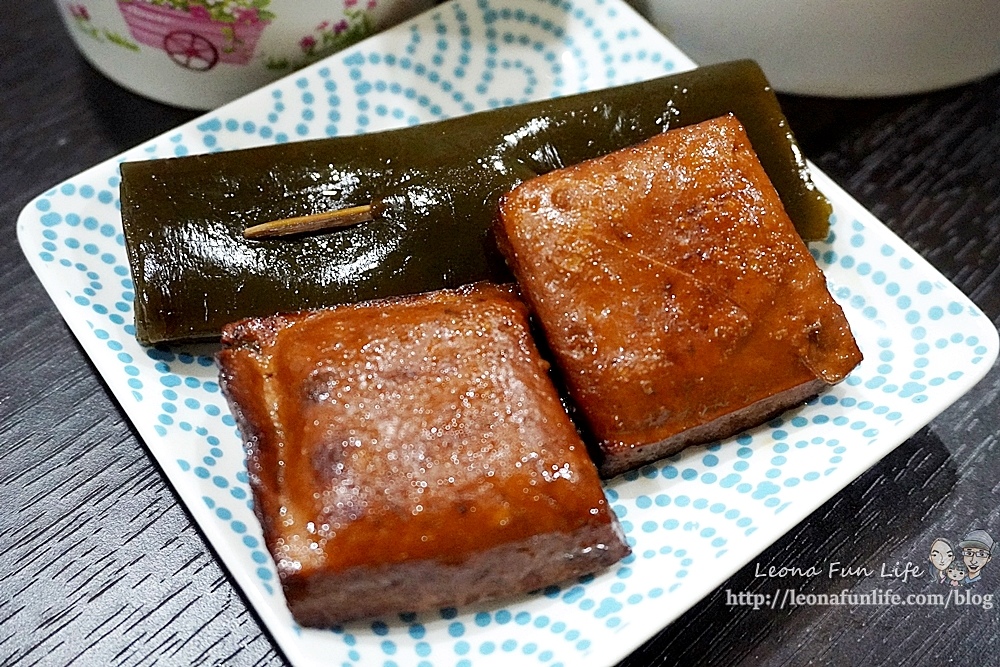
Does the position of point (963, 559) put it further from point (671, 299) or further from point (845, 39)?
point (845, 39)

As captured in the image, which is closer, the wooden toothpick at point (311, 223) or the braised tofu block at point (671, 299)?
the braised tofu block at point (671, 299)

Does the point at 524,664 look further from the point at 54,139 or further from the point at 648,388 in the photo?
the point at 54,139

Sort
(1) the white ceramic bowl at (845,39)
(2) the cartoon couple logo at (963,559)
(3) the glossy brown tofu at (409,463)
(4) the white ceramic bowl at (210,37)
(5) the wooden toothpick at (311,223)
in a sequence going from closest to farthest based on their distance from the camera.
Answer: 1. (3) the glossy brown tofu at (409,463)
2. (2) the cartoon couple logo at (963,559)
3. (5) the wooden toothpick at (311,223)
4. (4) the white ceramic bowl at (210,37)
5. (1) the white ceramic bowl at (845,39)

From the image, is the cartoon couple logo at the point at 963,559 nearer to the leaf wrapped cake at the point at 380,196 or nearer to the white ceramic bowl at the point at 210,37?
the leaf wrapped cake at the point at 380,196

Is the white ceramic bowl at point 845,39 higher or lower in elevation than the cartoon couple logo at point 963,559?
higher

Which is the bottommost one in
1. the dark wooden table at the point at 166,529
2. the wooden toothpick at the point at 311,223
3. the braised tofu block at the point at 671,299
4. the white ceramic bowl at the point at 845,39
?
the dark wooden table at the point at 166,529

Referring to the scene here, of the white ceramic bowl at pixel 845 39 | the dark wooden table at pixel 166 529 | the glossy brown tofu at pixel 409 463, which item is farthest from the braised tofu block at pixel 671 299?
the white ceramic bowl at pixel 845 39

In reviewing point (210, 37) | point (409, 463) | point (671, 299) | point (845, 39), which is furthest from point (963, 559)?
point (210, 37)
